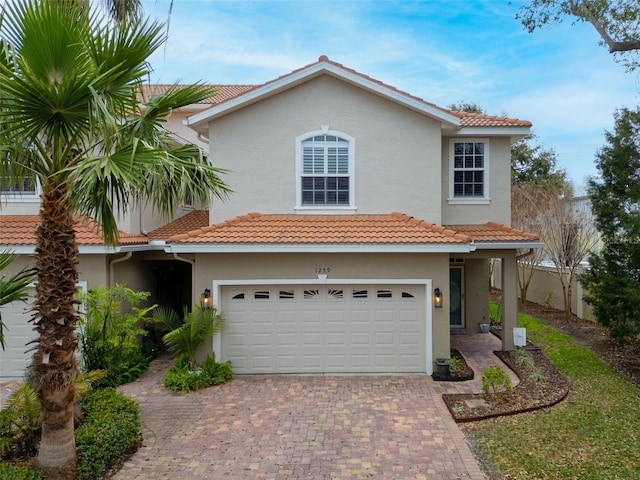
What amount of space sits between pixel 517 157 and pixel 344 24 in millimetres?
24093

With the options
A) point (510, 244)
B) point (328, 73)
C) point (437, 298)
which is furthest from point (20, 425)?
point (510, 244)

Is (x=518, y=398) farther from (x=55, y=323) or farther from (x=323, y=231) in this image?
(x=55, y=323)

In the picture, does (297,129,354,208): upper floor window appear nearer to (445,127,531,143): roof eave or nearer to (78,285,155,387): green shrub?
(445,127,531,143): roof eave

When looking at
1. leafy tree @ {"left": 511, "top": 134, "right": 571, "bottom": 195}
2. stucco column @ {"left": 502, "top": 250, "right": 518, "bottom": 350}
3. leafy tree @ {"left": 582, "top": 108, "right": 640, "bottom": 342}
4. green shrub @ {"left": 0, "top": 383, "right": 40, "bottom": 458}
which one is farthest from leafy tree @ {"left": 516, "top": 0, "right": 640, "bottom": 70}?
leafy tree @ {"left": 511, "top": 134, "right": 571, "bottom": 195}

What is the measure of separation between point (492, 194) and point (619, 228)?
3.60m

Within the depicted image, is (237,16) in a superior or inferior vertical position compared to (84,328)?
superior

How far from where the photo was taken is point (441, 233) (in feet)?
36.2

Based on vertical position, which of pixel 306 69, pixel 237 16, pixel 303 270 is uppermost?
pixel 237 16

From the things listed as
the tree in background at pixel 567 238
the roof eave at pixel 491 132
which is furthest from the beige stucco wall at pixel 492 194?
the tree in background at pixel 567 238

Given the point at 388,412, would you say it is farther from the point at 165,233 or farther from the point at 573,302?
the point at 573,302

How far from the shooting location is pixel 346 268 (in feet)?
36.7

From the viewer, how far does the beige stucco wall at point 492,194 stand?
13.8 m

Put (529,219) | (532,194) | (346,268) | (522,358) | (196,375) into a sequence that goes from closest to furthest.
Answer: (196,375)
(346,268)
(522,358)
(529,219)
(532,194)

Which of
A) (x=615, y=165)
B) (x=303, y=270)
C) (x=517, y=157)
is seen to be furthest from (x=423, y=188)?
(x=517, y=157)
